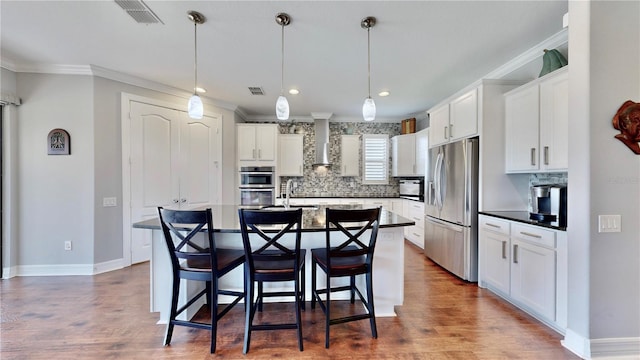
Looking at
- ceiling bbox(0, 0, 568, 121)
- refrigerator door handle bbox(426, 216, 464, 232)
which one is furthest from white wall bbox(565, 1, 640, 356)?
refrigerator door handle bbox(426, 216, 464, 232)

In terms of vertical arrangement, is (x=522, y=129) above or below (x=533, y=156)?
A: above

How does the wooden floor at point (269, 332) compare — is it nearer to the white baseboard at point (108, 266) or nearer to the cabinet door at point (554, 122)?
the white baseboard at point (108, 266)

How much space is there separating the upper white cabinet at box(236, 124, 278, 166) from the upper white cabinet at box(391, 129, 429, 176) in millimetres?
2592

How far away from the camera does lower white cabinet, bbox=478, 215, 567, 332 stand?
2195mm

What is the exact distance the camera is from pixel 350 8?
2.26 m

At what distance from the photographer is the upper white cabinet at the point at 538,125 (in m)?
2.42

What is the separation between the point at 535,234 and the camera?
2387 mm

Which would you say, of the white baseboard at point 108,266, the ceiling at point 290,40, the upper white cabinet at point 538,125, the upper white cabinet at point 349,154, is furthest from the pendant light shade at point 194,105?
the upper white cabinet at point 349,154

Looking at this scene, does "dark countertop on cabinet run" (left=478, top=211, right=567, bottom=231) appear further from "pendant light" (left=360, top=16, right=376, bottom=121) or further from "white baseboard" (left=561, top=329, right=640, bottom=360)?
"pendant light" (left=360, top=16, right=376, bottom=121)

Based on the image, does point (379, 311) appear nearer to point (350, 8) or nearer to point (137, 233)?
point (350, 8)

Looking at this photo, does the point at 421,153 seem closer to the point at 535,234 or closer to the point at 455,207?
the point at 455,207

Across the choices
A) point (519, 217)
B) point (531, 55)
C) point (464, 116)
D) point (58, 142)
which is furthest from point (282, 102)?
point (58, 142)

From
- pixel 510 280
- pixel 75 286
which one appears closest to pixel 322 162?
pixel 510 280

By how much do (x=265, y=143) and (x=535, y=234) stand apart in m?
4.41
